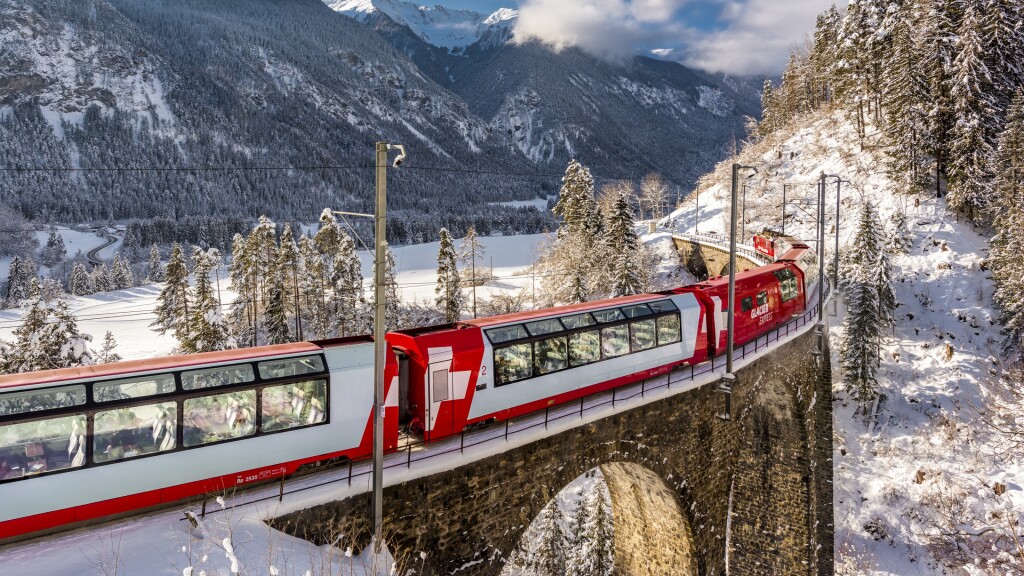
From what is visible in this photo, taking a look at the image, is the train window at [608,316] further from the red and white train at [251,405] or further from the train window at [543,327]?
the train window at [543,327]

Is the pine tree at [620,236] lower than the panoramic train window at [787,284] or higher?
higher

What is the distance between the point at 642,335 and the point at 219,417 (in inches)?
472

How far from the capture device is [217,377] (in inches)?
380

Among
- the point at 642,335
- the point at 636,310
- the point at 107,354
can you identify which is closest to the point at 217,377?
the point at 636,310

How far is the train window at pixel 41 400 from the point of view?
8156 millimetres

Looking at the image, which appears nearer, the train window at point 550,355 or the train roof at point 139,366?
the train roof at point 139,366

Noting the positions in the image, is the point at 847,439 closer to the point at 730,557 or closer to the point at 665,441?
the point at 730,557

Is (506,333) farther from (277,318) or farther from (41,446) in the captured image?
(277,318)

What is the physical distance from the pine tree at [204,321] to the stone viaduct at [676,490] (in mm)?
20412

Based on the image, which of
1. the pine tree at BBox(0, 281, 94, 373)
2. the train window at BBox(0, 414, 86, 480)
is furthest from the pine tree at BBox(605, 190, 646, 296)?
the train window at BBox(0, 414, 86, 480)

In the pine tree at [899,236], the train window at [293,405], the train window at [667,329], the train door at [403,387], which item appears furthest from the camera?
the pine tree at [899,236]

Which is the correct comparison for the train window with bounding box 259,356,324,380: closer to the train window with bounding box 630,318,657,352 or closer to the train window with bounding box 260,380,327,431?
the train window with bounding box 260,380,327,431

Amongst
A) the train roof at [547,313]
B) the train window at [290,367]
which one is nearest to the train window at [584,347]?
the train roof at [547,313]

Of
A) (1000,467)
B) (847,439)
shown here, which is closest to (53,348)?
(847,439)
